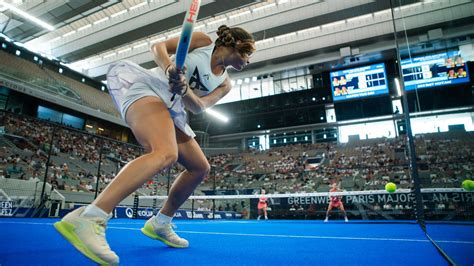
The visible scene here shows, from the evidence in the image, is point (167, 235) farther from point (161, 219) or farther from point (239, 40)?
point (239, 40)

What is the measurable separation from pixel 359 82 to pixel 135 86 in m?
20.8

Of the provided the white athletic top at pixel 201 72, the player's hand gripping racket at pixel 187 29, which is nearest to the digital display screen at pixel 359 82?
the white athletic top at pixel 201 72

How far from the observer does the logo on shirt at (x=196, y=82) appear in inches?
76.1

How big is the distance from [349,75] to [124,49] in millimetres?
15304

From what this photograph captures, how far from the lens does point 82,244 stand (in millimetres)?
1213

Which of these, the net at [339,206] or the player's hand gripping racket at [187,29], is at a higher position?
the player's hand gripping racket at [187,29]

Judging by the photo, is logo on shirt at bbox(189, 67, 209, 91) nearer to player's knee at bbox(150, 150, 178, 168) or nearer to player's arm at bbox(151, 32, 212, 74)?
player's arm at bbox(151, 32, 212, 74)

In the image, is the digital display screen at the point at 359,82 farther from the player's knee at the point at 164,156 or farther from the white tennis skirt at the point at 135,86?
the player's knee at the point at 164,156

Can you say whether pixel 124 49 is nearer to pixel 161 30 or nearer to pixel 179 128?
pixel 161 30

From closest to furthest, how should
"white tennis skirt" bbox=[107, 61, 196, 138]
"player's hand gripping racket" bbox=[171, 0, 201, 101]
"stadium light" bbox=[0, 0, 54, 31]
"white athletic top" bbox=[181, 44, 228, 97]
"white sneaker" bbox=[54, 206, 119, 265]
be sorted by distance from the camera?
"white sneaker" bbox=[54, 206, 119, 265], "player's hand gripping racket" bbox=[171, 0, 201, 101], "white tennis skirt" bbox=[107, 61, 196, 138], "white athletic top" bbox=[181, 44, 228, 97], "stadium light" bbox=[0, 0, 54, 31]

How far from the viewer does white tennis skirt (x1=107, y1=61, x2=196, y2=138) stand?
1650 millimetres

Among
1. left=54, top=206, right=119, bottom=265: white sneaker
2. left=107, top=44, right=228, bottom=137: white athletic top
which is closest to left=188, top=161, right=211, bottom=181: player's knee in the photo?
left=107, top=44, right=228, bottom=137: white athletic top

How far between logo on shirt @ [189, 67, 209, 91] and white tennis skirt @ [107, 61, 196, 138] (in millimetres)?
222

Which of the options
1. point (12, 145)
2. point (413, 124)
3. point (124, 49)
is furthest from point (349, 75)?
point (12, 145)
